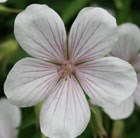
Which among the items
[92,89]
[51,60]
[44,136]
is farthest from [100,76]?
[44,136]

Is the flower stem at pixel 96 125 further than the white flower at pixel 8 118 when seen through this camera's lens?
No

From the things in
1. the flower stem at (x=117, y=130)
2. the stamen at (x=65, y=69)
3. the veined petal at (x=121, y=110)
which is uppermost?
the stamen at (x=65, y=69)

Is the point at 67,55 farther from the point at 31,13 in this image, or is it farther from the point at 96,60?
the point at 31,13

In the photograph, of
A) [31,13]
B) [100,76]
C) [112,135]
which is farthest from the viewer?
[112,135]

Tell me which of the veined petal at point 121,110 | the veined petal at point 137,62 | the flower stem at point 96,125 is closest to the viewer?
the flower stem at point 96,125

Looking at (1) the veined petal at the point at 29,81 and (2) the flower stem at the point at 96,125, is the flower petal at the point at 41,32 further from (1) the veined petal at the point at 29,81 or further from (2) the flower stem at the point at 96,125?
(2) the flower stem at the point at 96,125

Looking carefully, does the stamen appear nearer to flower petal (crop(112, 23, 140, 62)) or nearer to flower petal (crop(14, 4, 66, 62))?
flower petal (crop(14, 4, 66, 62))

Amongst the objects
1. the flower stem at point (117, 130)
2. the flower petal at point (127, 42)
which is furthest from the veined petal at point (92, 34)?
the flower stem at point (117, 130)

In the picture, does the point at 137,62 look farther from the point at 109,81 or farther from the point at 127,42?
the point at 109,81
